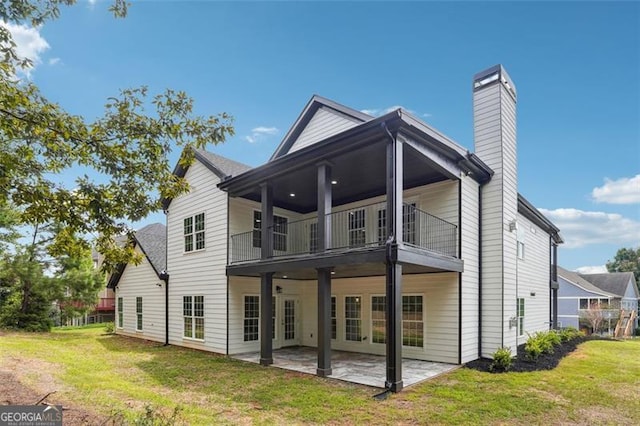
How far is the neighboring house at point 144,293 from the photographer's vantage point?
15.6m

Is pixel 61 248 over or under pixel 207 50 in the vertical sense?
under

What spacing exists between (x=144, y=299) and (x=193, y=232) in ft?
15.6

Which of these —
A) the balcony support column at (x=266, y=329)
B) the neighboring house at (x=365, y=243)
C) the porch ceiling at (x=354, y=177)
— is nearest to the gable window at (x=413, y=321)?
the neighboring house at (x=365, y=243)

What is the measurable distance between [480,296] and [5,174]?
36.2ft

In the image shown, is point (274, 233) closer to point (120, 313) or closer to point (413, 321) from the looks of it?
point (413, 321)

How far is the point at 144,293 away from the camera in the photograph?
1670 cm

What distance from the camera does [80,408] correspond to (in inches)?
244

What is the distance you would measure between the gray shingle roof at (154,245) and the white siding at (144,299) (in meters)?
0.40

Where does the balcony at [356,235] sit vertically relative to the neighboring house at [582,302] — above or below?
above

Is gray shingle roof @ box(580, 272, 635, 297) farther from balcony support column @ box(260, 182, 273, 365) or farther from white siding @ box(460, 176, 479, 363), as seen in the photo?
balcony support column @ box(260, 182, 273, 365)

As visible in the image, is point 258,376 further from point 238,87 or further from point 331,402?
point 238,87

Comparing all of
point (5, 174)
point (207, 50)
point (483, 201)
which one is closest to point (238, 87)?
point (207, 50)

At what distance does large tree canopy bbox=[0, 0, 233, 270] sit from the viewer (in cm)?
498

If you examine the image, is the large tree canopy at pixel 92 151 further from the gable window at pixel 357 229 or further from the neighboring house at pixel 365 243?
the gable window at pixel 357 229
